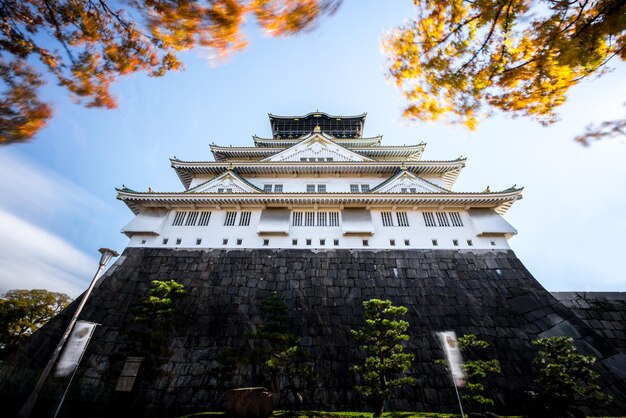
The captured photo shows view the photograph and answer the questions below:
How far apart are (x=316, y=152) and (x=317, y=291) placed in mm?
12131

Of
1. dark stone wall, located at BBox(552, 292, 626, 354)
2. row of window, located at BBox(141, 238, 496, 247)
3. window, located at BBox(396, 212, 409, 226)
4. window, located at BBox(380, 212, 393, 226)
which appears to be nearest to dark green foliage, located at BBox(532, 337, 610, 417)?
dark stone wall, located at BBox(552, 292, 626, 354)

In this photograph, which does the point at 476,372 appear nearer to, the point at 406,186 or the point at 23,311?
the point at 406,186

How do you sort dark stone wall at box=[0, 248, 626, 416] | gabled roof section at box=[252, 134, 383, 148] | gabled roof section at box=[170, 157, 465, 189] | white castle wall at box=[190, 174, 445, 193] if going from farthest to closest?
1. gabled roof section at box=[252, 134, 383, 148]
2. white castle wall at box=[190, 174, 445, 193]
3. gabled roof section at box=[170, 157, 465, 189]
4. dark stone wall at box=[0, 248, 626, 416]

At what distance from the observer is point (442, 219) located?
14.9 metres

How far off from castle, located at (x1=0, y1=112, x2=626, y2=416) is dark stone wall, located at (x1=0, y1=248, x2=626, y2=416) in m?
0.05

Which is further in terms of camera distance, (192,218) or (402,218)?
(192,218)

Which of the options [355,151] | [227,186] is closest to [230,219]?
[227,186]

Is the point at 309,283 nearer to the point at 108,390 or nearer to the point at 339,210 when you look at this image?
the point at 339,210

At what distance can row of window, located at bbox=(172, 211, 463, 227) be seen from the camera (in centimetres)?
1483

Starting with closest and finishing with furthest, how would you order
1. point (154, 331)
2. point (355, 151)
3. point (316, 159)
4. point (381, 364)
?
point (381, 364) < point (154, 331) < point (316, 159) < point (355, 151)

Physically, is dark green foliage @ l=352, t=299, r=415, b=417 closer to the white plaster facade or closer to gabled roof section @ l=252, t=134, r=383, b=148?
the white plaster facade

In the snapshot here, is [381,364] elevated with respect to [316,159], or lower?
lower

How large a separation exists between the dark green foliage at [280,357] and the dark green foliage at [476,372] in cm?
546

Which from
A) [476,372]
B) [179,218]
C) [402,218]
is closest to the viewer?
[476,372]
